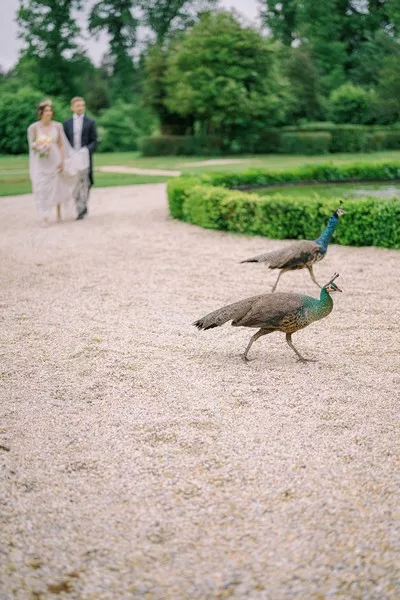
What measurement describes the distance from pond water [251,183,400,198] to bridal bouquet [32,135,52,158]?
504 cm

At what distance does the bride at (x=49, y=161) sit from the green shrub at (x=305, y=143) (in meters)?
23.4

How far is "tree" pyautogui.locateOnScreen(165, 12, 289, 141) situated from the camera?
33.7 metres

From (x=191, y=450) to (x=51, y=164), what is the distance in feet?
31.9

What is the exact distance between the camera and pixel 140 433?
13.7ft

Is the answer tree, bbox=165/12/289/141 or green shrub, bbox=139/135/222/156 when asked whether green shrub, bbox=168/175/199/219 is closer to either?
tree, bbox=165/12/289/141

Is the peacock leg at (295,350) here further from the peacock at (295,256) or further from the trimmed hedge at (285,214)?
the trimmed hedge at (285,214)

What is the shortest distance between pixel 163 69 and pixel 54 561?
3801 cm

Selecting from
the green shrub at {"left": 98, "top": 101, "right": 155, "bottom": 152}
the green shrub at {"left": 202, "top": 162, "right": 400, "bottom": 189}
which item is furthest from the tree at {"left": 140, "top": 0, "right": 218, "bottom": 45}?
the green shrub at {"left": 202, "top": 162, "right": 400, "bottom": 189}

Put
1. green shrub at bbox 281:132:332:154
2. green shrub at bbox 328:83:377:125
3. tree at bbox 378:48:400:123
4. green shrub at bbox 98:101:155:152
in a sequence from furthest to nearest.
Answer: green shrub at bbox 328:83:377:125 < green shrub at bbox 98:101:155:152 < tree at bbox 378:48:400:123 < green shrub at bbox 281:132:332:154

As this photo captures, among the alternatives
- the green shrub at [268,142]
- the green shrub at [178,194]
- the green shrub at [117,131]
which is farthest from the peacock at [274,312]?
the green shrub at [117,131]

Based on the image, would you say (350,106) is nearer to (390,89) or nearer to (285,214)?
(390,89)

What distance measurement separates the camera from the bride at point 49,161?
1230 cm

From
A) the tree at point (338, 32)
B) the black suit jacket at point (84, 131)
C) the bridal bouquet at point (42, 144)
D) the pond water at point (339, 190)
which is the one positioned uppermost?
the tree at point (338, 32)

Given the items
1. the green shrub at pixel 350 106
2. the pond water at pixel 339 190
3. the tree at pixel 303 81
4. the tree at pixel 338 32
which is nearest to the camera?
the pond water at pixel 339 190
